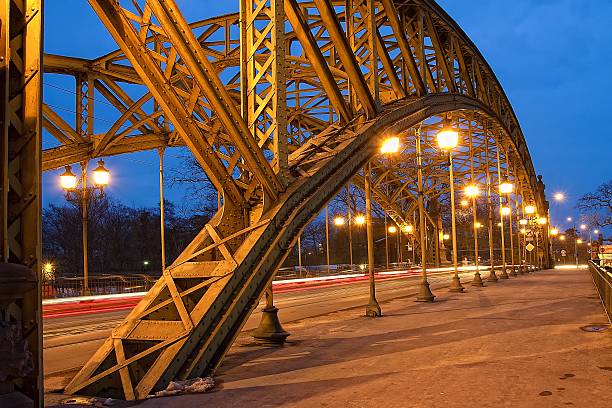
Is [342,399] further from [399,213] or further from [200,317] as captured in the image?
[399,213]

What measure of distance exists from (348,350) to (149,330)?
12.9 feet

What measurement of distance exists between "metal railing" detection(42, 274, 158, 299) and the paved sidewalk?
18.9 m

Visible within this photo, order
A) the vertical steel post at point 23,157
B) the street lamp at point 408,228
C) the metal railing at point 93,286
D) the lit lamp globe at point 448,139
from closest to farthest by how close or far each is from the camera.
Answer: the vertical steel post at point 23,157, the lit lamp globe at point 448,139, the metal railing at point 93,286, the street lamp at point 408,228

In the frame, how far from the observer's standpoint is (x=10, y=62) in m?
5.11

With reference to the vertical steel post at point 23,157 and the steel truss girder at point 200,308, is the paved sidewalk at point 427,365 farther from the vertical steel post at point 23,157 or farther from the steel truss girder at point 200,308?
the vertical steel post at point 23,157

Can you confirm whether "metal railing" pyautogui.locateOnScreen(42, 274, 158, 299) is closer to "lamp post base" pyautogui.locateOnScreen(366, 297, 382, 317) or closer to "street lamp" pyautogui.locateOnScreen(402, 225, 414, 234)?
"lamp post base" pyautogui.locateOnScreen(366, 297, 382, 317)

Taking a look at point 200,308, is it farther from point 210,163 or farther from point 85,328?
point 85,328

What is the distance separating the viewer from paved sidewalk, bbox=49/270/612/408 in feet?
20.9

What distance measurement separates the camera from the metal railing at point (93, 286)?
93.9 feet

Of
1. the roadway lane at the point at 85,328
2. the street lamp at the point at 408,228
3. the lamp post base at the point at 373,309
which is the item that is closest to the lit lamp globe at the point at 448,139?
the roadway lane at the point at 85,328

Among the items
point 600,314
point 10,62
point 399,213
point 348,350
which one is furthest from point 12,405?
point 399,213

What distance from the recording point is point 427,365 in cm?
820

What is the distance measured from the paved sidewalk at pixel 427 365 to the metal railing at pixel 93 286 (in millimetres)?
18873

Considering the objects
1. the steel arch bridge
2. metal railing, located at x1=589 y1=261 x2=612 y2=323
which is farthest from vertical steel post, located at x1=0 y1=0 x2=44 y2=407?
metal railing, located at x1=589 y1=261 x2=612 y2=323
